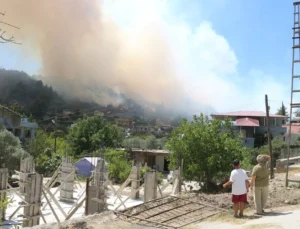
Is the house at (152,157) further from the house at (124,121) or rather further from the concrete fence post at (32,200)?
the house at (124,121)

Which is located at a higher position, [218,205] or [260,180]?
[260,180]

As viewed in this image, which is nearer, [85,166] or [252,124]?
[85,166]

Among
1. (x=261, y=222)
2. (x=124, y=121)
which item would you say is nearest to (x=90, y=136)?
(x=261, y=222)

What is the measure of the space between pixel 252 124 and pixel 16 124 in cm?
2998

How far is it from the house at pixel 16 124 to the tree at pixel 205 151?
28206 mm

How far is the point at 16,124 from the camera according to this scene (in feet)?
147

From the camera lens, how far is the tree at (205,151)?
1906 centimetres

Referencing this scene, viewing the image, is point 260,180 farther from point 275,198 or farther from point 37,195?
point 37,195

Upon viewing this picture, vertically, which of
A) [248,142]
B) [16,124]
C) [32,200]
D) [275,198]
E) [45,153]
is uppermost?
[16,124]

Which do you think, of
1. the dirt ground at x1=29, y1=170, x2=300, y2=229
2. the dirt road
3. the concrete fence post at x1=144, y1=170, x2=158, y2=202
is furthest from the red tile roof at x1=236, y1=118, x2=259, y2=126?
the dirt road

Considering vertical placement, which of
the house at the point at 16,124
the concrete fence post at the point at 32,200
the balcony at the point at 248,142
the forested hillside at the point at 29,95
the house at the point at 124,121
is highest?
the forested hillside at the point at 29,95

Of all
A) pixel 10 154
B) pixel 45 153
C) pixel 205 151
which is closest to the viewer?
pixel 205 151

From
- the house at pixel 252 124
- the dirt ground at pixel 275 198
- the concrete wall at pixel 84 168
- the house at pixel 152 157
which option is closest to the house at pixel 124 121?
the house at pixel 252 124

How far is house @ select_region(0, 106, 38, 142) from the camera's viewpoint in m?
43.4
